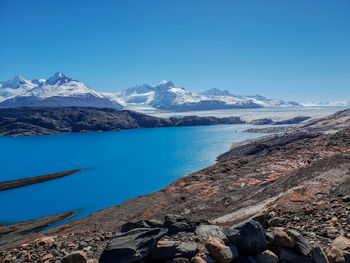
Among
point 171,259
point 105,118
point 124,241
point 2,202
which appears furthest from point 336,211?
point 105,118

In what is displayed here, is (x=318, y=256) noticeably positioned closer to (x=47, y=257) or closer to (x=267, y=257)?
(x=267, y=257)

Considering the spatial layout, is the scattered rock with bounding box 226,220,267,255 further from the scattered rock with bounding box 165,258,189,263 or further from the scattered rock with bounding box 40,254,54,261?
the scattered rock with bounding box 40,254,54,261

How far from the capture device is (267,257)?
6004 mm

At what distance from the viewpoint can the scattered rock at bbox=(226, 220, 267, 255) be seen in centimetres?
620

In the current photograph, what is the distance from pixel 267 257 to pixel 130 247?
3.14 m

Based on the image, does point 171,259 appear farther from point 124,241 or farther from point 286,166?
point 286,166

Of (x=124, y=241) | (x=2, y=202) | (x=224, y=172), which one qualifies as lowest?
(x=2, y=202)

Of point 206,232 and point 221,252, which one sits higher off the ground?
point 221,252

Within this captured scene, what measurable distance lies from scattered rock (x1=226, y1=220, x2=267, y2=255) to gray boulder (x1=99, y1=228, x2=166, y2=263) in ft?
6.11

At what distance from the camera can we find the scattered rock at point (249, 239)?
20.3 feet

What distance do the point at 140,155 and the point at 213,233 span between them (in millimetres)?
59389

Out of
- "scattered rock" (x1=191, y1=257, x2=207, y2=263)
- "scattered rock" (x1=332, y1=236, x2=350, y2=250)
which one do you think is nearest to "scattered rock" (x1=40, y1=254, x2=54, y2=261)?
"scattered rock" (x1=191, y1=257, x2=207, y2=263)

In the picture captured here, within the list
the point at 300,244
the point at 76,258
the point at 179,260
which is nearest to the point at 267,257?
the point at 300,244

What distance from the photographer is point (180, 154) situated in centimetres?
6525
